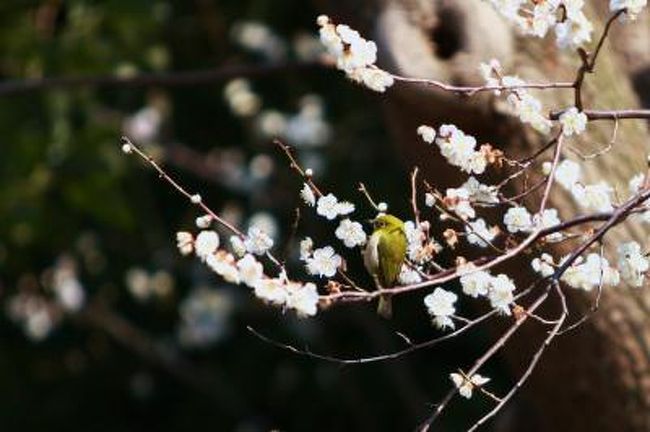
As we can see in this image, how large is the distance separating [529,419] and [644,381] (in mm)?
694

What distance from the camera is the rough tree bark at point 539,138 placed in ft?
8.39

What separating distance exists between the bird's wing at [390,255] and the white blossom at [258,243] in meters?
0.14

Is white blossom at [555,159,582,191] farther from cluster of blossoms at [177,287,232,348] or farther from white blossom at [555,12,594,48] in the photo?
cluster of blossoms at [177,287,232,348]

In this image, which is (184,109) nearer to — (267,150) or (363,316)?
(267,150)

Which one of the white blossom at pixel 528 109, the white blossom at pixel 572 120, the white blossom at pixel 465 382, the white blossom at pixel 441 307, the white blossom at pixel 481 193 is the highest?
the white blossom at pixel 572 120

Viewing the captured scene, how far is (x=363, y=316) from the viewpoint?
510 cm

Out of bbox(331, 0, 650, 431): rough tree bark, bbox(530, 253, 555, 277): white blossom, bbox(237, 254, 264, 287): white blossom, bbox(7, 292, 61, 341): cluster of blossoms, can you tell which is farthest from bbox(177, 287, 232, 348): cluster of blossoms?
bbox(237, 254, 264, 287): white blossom

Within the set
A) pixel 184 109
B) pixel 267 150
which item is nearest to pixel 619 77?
pixel 267 150

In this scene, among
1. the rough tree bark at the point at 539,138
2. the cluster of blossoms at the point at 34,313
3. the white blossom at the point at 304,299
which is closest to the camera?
the white blossom at the point at 304,299

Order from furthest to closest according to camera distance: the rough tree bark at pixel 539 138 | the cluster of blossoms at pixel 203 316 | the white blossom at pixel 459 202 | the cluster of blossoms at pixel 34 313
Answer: the cluster of blossoms at pixel 34 313, the cluster of blossoms at pixel 203 316, the rough tree bark at pixel 539 138, the white blossom at pixel 459 202

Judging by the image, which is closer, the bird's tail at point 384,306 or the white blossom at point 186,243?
the white blossom at point 186,243

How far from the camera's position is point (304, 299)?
1.81 m

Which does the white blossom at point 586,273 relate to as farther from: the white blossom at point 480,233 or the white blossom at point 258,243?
the white blossom at point 258,243

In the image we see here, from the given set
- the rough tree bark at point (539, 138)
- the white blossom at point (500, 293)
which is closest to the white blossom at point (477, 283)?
the white blossom at point (500, 293)
